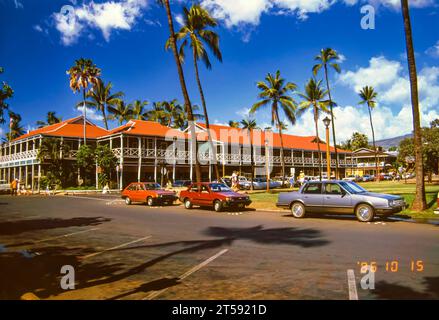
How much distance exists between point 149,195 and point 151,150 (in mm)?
22081

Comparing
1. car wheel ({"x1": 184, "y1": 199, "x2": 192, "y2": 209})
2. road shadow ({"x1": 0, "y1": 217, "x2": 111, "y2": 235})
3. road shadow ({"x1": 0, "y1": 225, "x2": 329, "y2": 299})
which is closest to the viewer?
road shadow ({"x1": 0, "y1": 225, "x2": 329, "y2": 299})

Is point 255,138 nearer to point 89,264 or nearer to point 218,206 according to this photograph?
point 218,206

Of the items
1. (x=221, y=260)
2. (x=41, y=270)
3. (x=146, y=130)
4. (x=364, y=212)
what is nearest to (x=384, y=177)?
(x=146, y=130)

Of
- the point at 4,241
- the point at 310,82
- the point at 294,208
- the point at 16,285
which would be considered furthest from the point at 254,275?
the point at 310,82

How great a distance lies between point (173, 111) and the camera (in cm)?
5894

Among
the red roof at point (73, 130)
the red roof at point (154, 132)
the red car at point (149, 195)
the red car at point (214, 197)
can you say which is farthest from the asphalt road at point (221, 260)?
the red roof at point (73, 130)

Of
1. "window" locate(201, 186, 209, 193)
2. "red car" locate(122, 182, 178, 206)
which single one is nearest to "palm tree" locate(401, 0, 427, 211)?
"window" locate(201, 186, 209, 193)

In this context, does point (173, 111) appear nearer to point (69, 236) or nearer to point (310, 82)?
point (310, 82)

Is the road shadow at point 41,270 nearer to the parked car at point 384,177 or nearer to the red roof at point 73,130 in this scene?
the red roof at point 73,130

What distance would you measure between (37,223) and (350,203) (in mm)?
11718

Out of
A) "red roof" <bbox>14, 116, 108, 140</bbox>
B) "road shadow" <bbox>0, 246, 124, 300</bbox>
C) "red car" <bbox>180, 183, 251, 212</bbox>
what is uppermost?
"red roof" <bbox>14, 116, 108, 140</bbox>

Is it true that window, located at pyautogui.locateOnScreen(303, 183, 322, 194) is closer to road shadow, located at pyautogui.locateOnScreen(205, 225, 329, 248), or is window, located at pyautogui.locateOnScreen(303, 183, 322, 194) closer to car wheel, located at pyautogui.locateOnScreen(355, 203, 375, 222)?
car wheel, located at pyautogui.locateOnScreen(355, 203, 375, 222)

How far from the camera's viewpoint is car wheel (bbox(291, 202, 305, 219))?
1305 cm

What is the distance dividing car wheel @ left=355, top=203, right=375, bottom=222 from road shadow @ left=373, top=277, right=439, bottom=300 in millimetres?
6616
